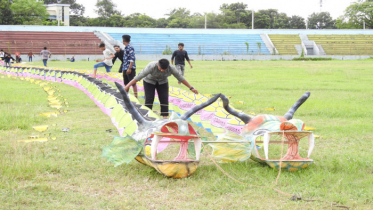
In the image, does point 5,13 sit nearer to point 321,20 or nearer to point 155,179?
point 321,20

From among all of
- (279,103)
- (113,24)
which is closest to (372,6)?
(113,24)

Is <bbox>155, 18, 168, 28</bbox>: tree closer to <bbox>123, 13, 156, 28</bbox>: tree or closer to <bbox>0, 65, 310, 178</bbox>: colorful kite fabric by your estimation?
<bbox>123, 13, 156, 28</bbox>: tree

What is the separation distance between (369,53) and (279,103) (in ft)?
130

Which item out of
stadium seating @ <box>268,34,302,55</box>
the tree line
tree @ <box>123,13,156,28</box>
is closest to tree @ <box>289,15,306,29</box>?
the tree line

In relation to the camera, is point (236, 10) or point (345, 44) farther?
point (236, 10)

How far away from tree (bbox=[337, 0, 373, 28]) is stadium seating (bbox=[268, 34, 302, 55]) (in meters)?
21.9

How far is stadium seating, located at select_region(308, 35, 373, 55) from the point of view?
148 feet

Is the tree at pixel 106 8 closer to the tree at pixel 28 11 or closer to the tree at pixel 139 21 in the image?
the tree at pixel 139 21

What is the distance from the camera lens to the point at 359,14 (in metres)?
64.7

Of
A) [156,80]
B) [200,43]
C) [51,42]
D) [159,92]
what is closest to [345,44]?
[200,43]

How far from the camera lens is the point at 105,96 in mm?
8500

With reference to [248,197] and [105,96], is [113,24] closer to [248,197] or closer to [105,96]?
[105,96]

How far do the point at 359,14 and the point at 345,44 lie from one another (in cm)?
2166

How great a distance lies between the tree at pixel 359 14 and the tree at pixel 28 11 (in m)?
45.5
